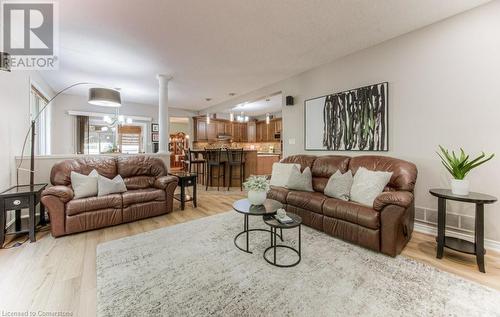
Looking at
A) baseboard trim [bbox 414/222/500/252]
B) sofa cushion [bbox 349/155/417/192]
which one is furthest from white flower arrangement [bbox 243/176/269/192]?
baseboard trim [bbox 414/222/500/252]

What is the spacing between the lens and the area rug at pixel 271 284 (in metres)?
1.50

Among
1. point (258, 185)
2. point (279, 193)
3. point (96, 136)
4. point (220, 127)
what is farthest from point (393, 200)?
point (96, 136)

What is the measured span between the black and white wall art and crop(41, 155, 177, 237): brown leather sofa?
9.53 feet

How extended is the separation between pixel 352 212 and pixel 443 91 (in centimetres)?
200

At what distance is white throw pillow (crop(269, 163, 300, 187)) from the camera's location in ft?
11.9

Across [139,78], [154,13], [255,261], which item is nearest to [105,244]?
[255,261]

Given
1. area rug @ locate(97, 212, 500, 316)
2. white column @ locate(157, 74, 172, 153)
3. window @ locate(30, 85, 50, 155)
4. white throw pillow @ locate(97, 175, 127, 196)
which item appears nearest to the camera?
area rug @ locate(97, 212, 500, 316)

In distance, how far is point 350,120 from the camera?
356 centimetres

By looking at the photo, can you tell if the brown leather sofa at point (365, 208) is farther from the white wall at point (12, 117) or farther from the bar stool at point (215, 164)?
the white wall at point (12, 117)

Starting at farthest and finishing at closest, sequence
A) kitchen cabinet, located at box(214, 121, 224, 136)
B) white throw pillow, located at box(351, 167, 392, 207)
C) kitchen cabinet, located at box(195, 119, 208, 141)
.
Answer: kitchen cabinet, located at box(214, 121, 224, 136)
kitchen cabinet, located at box(195, 119, 208, 141)
white throw pillow, located at box(351, 167, 392, 207)

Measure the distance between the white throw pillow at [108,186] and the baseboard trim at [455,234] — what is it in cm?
449

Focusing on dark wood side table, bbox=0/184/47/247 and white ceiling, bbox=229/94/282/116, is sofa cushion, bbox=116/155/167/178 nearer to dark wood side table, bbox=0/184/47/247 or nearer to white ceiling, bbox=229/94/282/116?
dark wood side table, bbox=0/184/47/247

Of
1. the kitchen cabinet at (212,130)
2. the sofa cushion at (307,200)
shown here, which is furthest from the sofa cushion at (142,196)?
the kitchen cabinet at (212,130)

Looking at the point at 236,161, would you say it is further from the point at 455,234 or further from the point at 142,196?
the point at 455,234
